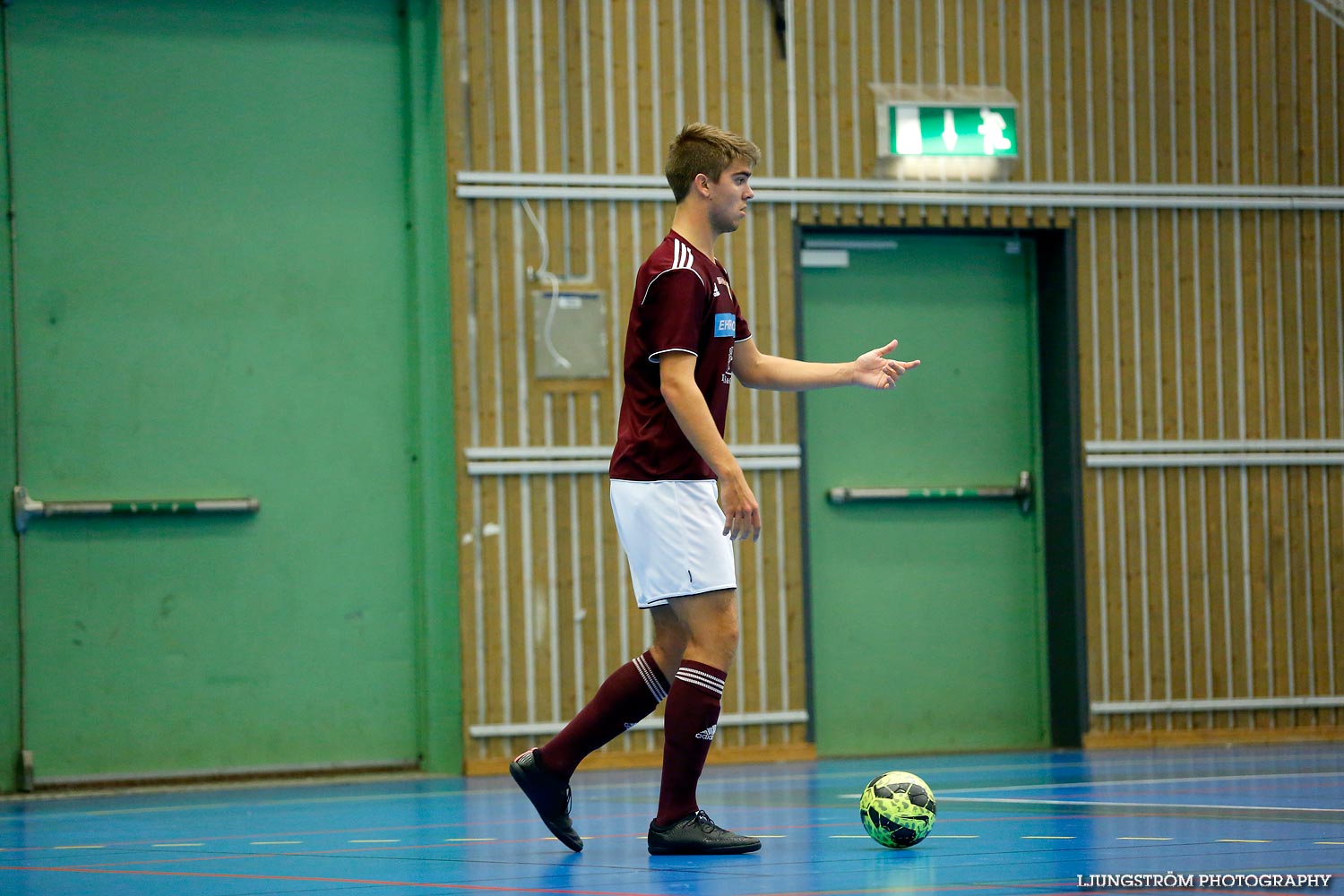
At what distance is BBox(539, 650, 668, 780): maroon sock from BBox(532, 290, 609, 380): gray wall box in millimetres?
4773

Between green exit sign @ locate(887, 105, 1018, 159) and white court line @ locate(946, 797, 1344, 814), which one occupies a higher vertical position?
green exit sign @ locate(887, 105, 1018, 159)

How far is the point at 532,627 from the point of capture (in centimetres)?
940

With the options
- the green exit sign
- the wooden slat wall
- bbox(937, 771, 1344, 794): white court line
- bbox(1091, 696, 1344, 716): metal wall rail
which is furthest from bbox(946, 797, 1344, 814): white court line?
the green exit sign

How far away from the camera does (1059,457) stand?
34.3 feet

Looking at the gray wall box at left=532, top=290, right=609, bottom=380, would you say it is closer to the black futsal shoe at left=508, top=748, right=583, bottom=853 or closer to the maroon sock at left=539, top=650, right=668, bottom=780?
the maroon sock at left=539, top=650, right=668, bottom=780

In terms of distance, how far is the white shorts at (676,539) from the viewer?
4582 mm

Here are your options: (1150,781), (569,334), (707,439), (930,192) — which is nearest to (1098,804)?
(1150,781)

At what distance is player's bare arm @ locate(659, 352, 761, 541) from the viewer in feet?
14.7

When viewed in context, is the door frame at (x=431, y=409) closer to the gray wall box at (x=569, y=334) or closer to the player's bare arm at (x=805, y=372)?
the gray wall box at (x=569, y=334)

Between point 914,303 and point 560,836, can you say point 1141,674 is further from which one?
point 560,836

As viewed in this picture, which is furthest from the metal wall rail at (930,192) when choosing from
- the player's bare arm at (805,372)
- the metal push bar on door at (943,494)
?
the player's bare arm at (805,372)

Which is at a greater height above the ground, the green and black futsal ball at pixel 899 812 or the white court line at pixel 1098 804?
the green and black futsal ball at pixel 899 812

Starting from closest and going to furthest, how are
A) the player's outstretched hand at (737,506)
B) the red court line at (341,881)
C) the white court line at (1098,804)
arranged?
the red court line at (341,881)
the player's outstretched hand at (737,506)
the white court line at (1098,804)

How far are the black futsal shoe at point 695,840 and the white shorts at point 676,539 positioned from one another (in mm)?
638
